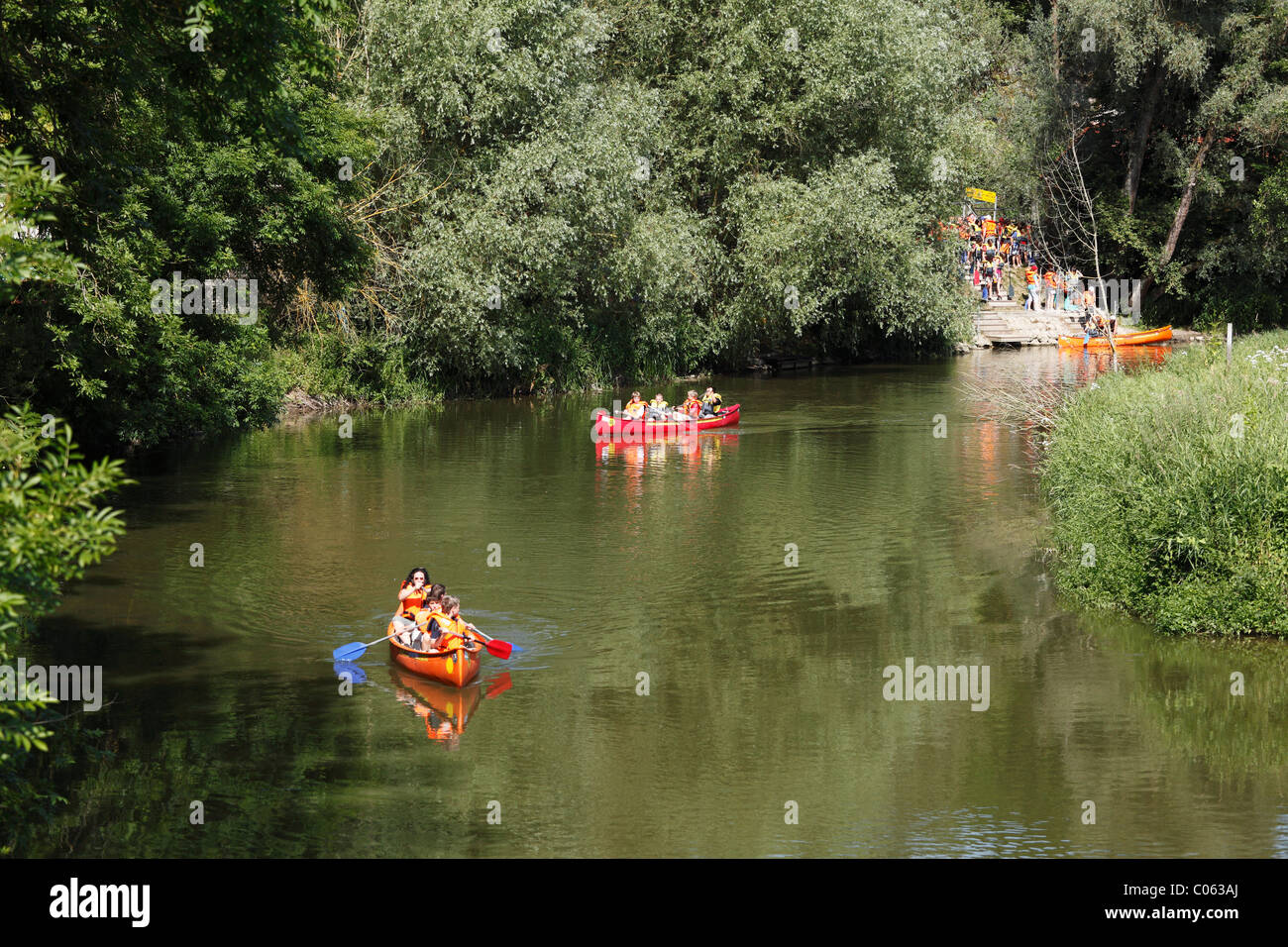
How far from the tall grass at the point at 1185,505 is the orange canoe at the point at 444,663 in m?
7.87

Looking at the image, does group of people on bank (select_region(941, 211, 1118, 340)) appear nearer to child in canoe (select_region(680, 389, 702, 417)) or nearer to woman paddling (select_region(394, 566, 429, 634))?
child in canoe (select_region(680, 389, 702, 417))

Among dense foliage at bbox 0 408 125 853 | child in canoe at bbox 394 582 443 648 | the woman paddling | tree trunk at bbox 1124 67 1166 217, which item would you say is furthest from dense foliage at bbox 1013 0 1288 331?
dense foliage at bbox 0 408 125 853

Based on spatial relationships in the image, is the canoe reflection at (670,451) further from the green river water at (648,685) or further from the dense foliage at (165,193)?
the dense foliage at (165,193)

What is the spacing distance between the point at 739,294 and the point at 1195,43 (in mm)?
18115

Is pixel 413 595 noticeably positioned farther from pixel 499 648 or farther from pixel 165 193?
pixel 165 193

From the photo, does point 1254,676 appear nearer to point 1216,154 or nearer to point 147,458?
point 147,458

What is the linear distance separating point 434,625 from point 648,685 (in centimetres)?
264

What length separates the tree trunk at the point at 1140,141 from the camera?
48.3 m

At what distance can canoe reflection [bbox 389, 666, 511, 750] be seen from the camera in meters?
14.0

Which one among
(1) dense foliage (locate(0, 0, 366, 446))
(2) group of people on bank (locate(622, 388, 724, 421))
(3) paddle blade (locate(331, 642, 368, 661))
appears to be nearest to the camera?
Answer: (1) dense foliage (locate(0, 0, 366, 446))

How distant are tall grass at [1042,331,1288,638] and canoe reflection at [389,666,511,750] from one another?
7612 mm

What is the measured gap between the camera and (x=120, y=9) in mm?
14875
